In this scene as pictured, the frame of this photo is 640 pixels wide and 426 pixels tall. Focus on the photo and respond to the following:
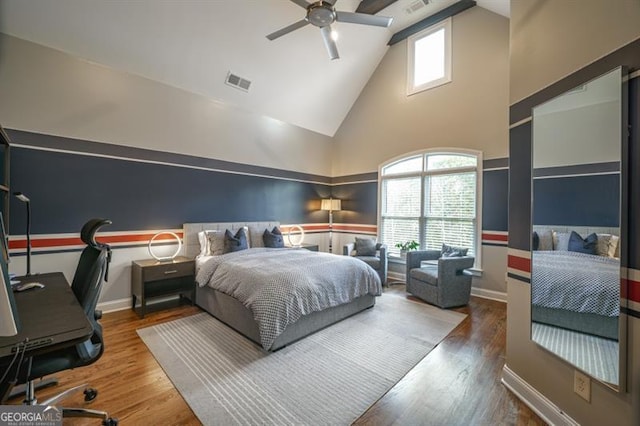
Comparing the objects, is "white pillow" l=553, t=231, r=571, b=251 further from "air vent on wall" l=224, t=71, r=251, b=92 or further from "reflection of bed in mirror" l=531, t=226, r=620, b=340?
"air vent on wall" l=224, t=71, r=251, b=92

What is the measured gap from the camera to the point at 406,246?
17.5 feet

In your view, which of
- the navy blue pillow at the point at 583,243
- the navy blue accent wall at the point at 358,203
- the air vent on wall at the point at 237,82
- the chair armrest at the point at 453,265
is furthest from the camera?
the navy blue accent wall at the point at 358,203

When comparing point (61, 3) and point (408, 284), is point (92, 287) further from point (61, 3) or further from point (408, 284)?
point (408, 284)

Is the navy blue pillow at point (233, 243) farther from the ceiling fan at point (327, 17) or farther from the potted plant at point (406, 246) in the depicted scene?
the potted plant at point (406, 246)

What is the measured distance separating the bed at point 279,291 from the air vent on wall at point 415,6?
4.53m

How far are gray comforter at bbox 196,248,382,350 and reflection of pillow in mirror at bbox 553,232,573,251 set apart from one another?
2.14 metres

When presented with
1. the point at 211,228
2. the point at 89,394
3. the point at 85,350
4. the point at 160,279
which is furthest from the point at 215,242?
the point at 85,350

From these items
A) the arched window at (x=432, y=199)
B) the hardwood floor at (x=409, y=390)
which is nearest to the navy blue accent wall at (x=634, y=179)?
the hardwood floor at (x=409, y=390)

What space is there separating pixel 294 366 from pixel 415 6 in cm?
584

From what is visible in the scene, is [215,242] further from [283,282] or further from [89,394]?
[89,394]

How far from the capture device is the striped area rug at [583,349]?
1509 mm

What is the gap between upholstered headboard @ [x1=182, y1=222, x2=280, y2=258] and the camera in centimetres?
435

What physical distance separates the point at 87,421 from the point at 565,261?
350 centimetres

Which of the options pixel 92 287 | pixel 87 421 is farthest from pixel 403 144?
pixel 87 421
